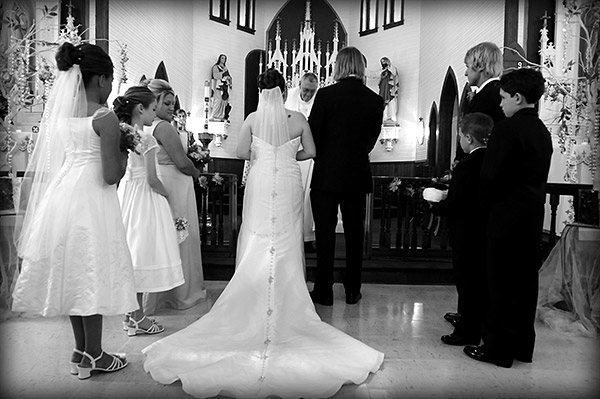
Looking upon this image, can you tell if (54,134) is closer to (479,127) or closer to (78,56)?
(78,56)

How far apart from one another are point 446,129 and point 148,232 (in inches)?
299

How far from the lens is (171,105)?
3.46 m

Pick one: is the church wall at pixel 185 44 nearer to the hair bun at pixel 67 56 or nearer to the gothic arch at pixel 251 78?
the gothic arch at pixel 251 78

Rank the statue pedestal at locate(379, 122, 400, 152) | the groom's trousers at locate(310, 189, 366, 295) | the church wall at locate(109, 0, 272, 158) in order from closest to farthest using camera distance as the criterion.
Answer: the groom's trousers at locate(310, 189, 366, 295), the church wall at locate(109, 0, 272, 158), the statue pedestal at locate(379, 122, 400, 152)

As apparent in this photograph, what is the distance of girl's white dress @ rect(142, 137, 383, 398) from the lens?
2215 mm

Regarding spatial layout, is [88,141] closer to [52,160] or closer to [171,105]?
[52,160]

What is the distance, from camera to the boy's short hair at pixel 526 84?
8.42ft

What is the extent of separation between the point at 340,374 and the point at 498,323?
0.93 meters

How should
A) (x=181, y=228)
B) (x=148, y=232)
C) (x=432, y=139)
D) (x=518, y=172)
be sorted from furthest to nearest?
(x=432, y=139) < (x=181, y=228) < (x=148, y=232) < (x=518, y=172)

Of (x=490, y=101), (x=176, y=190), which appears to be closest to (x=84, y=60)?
(x=176, y=190)

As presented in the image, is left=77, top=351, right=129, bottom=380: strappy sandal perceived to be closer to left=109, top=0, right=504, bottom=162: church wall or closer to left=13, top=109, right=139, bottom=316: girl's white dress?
left=13, top=109, right=139, bottom=316: girl's white dress

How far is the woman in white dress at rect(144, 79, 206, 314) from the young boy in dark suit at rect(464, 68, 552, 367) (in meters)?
2.06

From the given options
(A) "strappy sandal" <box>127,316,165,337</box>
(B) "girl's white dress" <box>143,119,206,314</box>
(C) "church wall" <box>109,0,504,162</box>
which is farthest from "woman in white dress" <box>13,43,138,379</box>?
(C) "church wall" <box>109,0,504,162</box>

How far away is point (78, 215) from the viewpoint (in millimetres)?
2270
